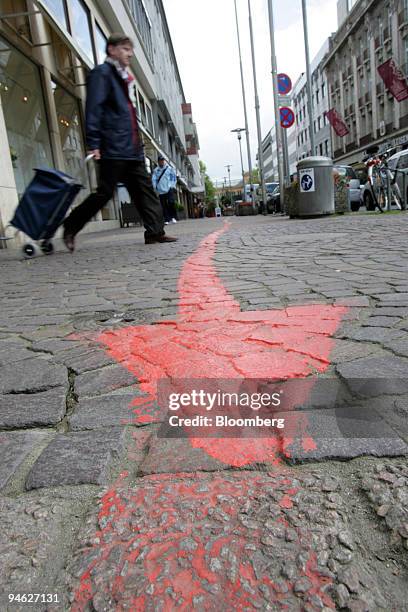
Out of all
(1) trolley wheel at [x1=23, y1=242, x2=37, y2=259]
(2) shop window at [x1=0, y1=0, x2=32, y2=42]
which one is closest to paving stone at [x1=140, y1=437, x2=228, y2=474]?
(1) trolley wheel at [x1=23, y1=242, x2=37, y2=259]

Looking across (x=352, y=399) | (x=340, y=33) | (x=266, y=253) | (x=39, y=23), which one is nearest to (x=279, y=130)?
(x=39, y=23)

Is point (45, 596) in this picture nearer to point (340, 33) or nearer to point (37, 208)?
point (37, 208)

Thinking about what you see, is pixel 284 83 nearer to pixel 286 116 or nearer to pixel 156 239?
pixel 286 116

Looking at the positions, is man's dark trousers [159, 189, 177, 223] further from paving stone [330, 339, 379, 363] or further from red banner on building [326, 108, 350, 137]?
red banner on building [326, 108, 350, 137]

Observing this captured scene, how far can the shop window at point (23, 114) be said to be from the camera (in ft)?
31.9

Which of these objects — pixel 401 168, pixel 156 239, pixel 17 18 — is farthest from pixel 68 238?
pixel 401 168

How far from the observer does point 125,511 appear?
41.6 inches

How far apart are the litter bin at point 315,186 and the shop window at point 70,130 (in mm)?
6527

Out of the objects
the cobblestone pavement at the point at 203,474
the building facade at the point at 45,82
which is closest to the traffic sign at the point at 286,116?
the building facade at the point at 45,82

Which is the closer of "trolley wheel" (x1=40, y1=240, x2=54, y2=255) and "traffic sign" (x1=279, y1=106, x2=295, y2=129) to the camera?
"trolley wheel" (x1=40, y1=240, x2=54, y2=255)

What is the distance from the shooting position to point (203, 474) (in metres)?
1.19

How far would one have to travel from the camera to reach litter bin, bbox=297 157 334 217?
12.3m

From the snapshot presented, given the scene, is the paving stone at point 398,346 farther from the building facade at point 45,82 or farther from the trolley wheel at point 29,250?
the building facade at point 45,82

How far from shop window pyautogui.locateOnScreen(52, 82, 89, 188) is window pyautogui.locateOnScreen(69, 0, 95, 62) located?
1.57 meters
